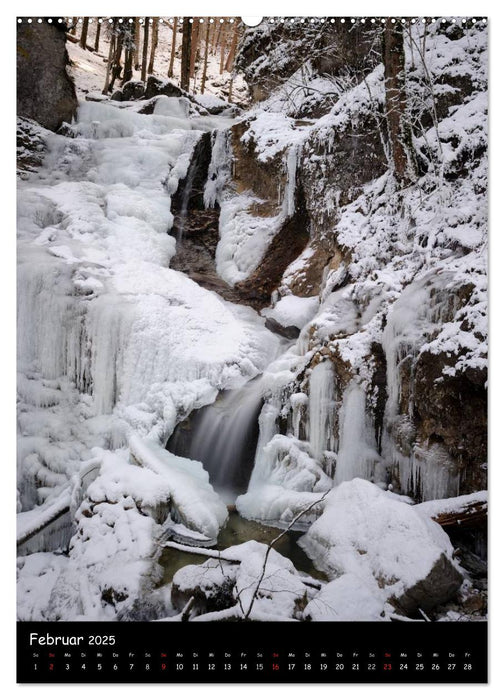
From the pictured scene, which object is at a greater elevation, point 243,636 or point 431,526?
point 431,526

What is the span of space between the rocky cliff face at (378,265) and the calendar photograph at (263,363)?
1cm

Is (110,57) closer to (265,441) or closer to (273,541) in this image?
(265,441)

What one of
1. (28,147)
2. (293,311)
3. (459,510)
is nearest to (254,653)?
(459,510)

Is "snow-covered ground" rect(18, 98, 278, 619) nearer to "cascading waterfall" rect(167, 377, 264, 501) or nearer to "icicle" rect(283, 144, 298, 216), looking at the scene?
"cascading waterfall" rect(167, 377, 264, 501)

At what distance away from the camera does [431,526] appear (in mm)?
2012

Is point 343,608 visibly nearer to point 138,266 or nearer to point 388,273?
point 388,273

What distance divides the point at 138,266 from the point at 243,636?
102 inches

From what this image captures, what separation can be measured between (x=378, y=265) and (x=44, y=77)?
9.90ft

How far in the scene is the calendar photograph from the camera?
70.9 inches

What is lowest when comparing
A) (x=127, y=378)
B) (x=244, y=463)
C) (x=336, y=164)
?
(x=244, y=463)

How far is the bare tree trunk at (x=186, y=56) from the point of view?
2.25 m

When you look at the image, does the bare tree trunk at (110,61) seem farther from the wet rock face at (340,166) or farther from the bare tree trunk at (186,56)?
the wet rock face at (340,166)

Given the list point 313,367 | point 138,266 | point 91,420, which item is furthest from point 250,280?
point 91,420

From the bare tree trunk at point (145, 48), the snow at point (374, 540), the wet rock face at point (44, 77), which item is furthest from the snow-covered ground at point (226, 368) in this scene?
the wet rock face at point (44, 77)
